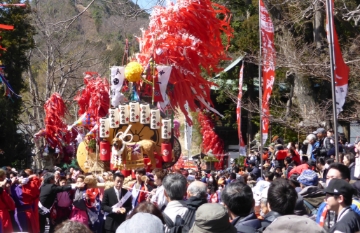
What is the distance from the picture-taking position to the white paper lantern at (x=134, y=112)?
1288 centimetres

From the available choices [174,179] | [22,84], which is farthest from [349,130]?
[174,179]

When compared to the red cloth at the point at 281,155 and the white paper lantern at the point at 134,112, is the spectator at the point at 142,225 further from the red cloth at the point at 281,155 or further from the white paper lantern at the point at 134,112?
the red cloth at the point at 281,155

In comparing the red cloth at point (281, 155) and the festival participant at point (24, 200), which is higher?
the red cloth at point (281, 155)

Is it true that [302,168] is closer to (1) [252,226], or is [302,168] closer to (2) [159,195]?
(2) [159,195]

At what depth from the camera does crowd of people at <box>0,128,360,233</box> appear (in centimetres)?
435

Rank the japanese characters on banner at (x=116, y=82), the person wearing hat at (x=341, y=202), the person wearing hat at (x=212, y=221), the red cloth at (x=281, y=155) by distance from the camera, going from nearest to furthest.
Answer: the person wearing hat at (x=212, y=221)
the person wearing hat at (x=341, y=202)
the japanese characters on banner at (x=116, y=82)
the red cloth at (x=281, y=155)

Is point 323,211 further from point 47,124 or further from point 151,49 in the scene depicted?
point 47,124

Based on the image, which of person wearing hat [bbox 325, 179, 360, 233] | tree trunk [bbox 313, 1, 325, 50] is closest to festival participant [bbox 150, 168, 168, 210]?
person wearing hat [bbox 325, 179, 360, 233]

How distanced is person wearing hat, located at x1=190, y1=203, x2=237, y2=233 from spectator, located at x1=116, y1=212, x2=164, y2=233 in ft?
1.69

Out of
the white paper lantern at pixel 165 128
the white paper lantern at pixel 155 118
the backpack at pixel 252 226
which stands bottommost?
the backpack at pixel 252 226

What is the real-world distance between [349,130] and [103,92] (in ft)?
38.9

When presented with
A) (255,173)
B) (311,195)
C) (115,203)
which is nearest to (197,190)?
(311,195)

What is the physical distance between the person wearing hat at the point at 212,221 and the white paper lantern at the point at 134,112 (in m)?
8.56

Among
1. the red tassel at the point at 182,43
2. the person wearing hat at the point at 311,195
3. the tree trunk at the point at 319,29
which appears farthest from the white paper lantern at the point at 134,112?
the tree trunk at the point at 319,29
